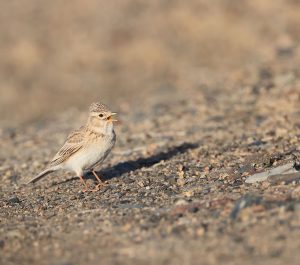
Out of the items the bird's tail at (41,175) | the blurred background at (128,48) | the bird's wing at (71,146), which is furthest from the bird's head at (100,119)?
the blurred background at (128,48)

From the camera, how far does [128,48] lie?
23.3 m

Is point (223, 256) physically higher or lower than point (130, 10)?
lower

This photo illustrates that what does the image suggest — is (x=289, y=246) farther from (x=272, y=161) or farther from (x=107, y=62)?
(x=107, y=62)

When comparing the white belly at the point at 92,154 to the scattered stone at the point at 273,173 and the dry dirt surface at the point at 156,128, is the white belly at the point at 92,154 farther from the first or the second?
the scattered stone at the point at 273,173

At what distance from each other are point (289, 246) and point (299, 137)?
4872mm

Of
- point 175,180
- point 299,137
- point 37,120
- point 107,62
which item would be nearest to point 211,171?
point 175,180

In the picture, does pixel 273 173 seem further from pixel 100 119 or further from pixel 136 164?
pixel 136 164

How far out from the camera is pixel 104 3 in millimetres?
27531

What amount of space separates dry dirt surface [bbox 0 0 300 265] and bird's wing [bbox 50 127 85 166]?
0.37 m

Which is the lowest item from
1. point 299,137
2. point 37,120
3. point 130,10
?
point 299,137

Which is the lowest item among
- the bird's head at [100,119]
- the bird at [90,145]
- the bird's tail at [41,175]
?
the bird's tail at [41,175]

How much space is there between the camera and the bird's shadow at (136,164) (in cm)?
1077

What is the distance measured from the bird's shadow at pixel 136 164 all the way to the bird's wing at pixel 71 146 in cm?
54

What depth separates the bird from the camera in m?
10.0
